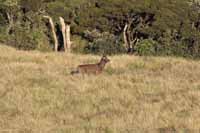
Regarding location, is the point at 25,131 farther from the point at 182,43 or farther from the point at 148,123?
the point at 182,43

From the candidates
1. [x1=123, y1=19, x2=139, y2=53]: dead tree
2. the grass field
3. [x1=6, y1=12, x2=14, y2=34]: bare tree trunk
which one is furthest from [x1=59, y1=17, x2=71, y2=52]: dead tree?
the grass field

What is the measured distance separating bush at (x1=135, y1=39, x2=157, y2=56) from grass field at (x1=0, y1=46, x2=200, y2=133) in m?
23.7

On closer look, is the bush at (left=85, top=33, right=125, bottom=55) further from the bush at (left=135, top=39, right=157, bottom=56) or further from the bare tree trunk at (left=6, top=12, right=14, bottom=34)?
the bare tree trunk at (left=6, top=12, right=14, bottom=34)

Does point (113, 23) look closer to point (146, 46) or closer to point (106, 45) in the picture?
point (106, 45)

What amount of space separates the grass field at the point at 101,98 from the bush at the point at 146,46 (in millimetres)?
23694

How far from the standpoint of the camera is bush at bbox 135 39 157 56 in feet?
151

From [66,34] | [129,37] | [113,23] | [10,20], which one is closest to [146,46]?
[129,37]

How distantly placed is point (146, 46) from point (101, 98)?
1237 inches

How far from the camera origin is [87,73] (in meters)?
19.0

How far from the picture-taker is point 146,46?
4662cm

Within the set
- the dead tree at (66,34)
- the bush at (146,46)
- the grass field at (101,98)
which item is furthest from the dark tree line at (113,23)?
the grass field at (101,98)

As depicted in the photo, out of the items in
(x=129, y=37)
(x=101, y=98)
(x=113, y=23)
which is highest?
(x=101, y=98)

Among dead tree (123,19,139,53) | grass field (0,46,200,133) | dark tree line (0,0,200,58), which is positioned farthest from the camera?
dead tree (123,19,139,53)

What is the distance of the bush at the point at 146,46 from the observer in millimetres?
45991
